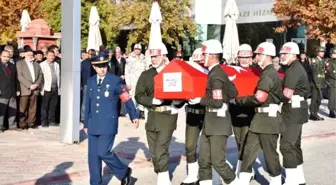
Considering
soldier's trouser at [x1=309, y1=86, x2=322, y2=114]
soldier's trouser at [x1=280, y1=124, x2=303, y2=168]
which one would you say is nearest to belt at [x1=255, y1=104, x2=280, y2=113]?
soldier's trouser at [x1=280, y1=124, x2=303, y2=168]

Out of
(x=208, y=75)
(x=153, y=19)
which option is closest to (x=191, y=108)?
(x=208, y=75)

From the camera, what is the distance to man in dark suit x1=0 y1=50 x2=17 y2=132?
1269 centimetres

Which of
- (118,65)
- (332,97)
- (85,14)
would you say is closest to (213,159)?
(118,65)

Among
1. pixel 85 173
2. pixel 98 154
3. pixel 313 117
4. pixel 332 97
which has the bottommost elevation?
pixel 85 173

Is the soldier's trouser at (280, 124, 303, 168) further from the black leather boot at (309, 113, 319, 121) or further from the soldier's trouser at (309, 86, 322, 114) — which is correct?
the black leather boot at (309, 113, 319, 121)

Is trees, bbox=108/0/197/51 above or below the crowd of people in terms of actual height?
above

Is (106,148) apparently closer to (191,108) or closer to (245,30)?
(191,108)

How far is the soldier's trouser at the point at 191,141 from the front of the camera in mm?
8125

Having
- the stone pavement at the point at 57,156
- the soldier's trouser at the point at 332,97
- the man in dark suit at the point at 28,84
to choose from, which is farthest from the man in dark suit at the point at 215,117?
the soldier's trouser at the point at 332,97

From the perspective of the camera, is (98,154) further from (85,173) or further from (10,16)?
(10,16)

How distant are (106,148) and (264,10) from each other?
28291mm

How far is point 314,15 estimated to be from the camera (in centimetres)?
2570

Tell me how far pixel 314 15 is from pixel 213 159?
20.3m

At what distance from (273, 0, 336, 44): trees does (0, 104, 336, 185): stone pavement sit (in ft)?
40.5
